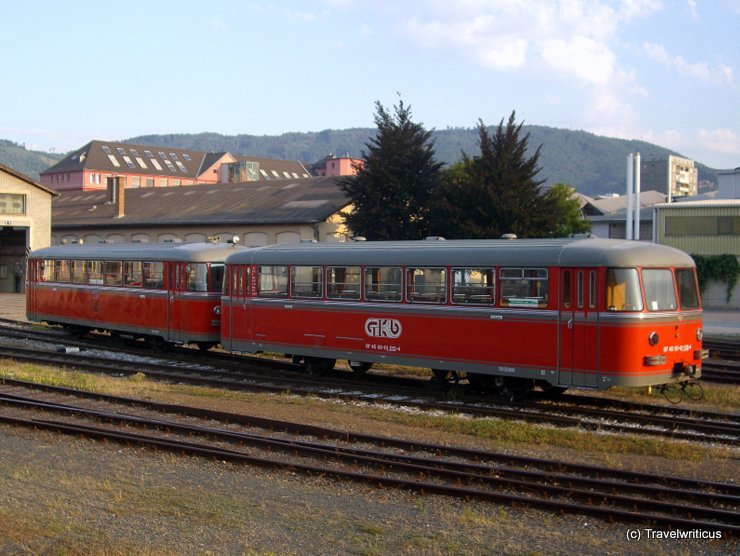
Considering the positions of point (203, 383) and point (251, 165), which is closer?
point (203, 383)

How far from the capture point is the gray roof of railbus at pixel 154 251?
22469mm

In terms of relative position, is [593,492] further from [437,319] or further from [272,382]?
[272,382]

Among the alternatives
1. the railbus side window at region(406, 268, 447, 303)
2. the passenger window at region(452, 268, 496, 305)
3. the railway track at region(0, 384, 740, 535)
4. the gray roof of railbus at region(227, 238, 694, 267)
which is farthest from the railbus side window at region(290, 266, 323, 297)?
the railway track at region(0, 384, 740, 535)

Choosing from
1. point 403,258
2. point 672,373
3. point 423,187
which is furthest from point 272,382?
point 423,187

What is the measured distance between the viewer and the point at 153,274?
77.3 ft

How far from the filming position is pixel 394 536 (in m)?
8.52

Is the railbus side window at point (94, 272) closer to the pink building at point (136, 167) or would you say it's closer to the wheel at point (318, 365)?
the wheel at point (318, 365)

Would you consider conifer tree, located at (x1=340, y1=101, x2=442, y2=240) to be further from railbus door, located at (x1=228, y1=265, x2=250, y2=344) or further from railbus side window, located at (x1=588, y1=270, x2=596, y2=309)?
railbus side window, located at (x1=588, y1=270, x2=596, y2=309)

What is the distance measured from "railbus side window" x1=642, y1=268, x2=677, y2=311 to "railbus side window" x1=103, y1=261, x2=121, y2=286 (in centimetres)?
1572

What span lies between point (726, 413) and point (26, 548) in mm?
12353

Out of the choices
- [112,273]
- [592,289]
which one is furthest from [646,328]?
[112,273]

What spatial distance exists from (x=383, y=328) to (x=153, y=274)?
28.3 feet

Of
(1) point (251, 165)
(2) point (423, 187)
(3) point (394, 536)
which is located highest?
(1) point (251, 165)

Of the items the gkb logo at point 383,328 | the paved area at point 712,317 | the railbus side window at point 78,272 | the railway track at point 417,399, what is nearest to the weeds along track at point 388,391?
the railway track at point 417,399
